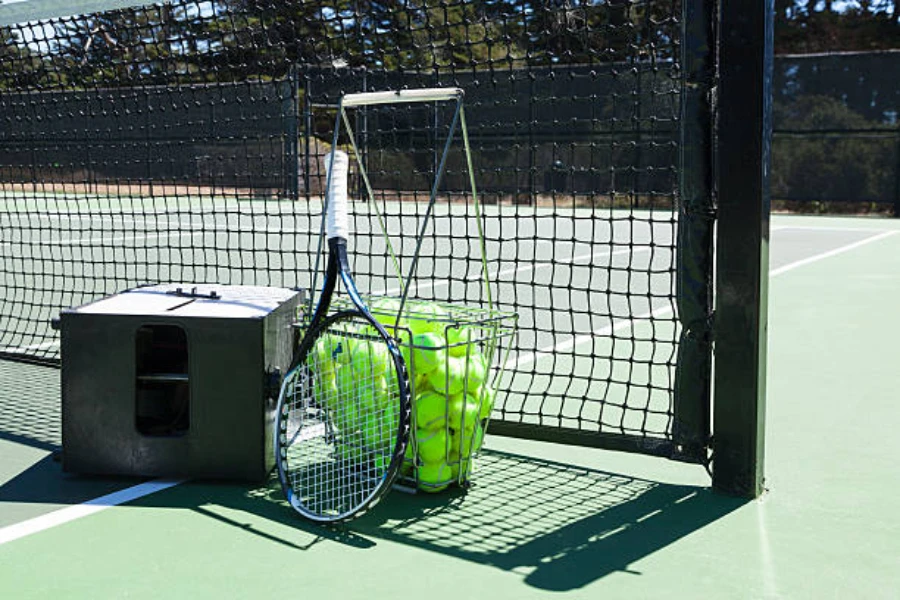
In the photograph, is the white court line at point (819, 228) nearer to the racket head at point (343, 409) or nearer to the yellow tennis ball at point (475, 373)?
the yellow tennis ball at point (475, 373)

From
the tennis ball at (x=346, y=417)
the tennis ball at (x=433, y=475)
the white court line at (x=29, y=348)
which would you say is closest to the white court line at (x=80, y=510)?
the tennis ball at (x=346, y=417)

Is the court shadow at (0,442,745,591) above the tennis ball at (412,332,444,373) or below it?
below

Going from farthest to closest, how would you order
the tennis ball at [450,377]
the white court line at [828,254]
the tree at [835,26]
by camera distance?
the tree at [835,26]
the white court line at [828,254]
the tennis ball at [450,377]

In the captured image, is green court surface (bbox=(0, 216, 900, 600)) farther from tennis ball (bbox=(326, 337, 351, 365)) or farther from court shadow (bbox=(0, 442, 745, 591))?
tennis ball (bbox=(326, 337, 351, 365))

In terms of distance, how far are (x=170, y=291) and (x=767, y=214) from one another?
1861mm

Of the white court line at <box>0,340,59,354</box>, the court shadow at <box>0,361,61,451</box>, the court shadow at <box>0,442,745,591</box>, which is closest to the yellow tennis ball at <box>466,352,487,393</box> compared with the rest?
the court shadow at <box>0,442,745,591</box>

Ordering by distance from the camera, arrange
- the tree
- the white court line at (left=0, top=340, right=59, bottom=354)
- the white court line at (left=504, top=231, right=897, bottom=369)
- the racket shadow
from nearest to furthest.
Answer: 1. the racket shadow
2. the white court line at (left=504, top=231, right=897, bottom=369)
3. the white court line at (left=0, top=340, right=59, bottom=354)
4. the tree

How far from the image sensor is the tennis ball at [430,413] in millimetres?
3057

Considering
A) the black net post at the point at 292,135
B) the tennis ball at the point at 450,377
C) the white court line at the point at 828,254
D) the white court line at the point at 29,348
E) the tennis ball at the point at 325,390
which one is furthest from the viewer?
the white court line at the point at 828,254

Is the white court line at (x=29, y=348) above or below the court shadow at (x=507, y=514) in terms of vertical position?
above

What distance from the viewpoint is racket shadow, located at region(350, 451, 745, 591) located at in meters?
2.64

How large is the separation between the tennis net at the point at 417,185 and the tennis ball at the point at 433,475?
0.51 m

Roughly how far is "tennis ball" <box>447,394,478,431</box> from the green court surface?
8.4 inches

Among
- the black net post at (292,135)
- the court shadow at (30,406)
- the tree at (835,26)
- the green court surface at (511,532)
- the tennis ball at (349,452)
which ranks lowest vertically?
the green court surface at (511,532)
